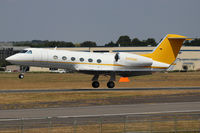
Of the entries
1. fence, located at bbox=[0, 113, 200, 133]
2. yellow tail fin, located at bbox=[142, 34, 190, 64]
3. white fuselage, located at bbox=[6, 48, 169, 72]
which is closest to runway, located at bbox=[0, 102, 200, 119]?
fence, located at bbox=[0, 113, 200, 133]

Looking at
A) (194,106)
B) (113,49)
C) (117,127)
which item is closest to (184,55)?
(113,49)

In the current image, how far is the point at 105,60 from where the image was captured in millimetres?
42094

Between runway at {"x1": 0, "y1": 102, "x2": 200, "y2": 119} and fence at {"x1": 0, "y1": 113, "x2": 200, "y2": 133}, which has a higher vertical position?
fence at {"x1": 0, "y1": 113, "x2": 200, "y2": 133}

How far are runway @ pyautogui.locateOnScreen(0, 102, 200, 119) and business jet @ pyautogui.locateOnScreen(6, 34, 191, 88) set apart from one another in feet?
42.6

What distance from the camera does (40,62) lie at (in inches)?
1591

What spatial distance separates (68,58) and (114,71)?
5.58 metres

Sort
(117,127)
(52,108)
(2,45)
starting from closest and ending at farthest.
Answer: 1. (117,127)
2. (52,108)
3. (2,45)

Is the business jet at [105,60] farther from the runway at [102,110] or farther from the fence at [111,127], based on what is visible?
the fence at [111,127]

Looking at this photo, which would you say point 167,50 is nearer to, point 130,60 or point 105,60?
point 130,60

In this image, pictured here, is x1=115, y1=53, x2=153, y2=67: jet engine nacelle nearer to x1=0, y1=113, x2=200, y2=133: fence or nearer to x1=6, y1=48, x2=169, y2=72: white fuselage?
x1=6, y1=48, x2=169, y2=72: white fuselage

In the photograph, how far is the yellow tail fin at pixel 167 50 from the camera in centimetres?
4422

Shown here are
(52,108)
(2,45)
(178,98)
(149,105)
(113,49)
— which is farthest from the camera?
(2,45)

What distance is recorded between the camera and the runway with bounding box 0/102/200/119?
24.1m

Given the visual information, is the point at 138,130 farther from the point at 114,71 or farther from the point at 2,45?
the point at 2,45
